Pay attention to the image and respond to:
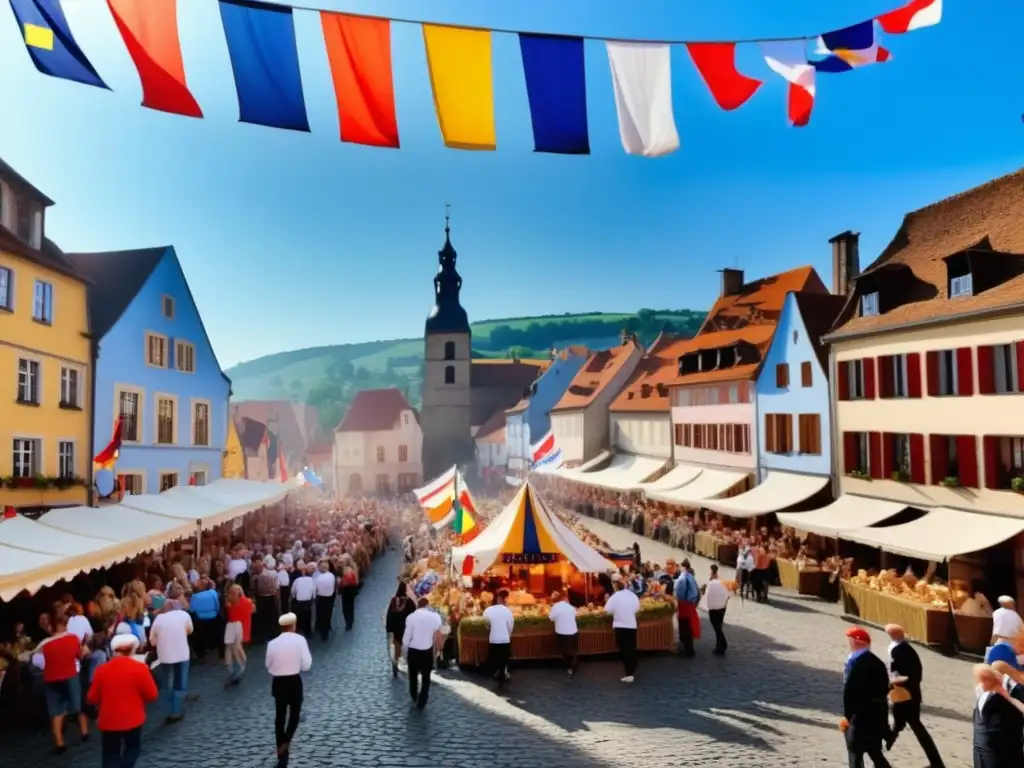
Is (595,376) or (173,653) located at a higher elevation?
(595,376)

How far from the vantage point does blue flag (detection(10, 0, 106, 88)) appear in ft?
30.1

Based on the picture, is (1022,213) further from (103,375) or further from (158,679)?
(103,375)

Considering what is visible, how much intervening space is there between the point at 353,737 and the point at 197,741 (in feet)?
6.19

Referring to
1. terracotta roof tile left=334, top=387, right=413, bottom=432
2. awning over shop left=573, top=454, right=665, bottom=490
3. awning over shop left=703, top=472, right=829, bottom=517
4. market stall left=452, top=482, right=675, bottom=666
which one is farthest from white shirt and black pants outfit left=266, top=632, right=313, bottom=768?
terracotta roof tile left=334, top=387, right=413, bottom=432

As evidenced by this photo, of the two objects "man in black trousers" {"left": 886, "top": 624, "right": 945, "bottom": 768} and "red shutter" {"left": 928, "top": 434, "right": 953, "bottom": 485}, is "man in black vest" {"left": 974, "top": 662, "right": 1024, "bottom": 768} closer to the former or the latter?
"man in black trousers" {"left": 886, "top": 624, "right": 945, "bottom": 768}

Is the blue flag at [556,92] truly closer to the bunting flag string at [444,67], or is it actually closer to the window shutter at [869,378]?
the bunting flag string at [444,67]

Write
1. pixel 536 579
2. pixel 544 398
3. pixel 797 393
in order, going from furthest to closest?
1. pixel 544 398
2. pixel 797 393
3. pixel 536 579

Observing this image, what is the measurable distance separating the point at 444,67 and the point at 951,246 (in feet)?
64.1

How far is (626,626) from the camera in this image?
13641 millimetres

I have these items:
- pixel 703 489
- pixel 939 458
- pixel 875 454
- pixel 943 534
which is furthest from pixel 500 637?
pixel 703 489

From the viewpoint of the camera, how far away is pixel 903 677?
923 cm

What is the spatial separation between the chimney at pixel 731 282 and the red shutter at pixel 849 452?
18.4 metres

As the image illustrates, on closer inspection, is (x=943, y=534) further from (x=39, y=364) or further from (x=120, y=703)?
(x=39, y=364)

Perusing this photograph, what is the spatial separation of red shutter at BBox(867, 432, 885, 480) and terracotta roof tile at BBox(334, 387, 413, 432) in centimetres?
6287
